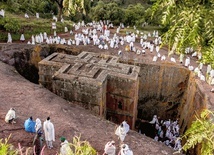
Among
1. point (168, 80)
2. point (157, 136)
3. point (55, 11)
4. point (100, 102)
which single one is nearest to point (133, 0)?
point (55, 11)

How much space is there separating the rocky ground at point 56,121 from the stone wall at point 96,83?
2.78ft

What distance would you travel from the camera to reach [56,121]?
8.55 m

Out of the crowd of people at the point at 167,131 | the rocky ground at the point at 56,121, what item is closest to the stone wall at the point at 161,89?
the crowd of people at the point at 167,131

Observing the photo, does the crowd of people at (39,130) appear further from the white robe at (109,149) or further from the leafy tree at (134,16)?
the leafy tree at (134,16)

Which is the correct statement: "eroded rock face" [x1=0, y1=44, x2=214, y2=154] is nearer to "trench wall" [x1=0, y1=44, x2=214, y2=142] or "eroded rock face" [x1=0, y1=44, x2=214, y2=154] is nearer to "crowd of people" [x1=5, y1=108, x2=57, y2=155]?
"trench wall" [x1=0, y1=44, x2=214, y2=142]

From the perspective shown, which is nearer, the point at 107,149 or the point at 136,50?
the point at 107,149

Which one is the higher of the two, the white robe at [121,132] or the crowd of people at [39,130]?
the crowd of people at [39,130]

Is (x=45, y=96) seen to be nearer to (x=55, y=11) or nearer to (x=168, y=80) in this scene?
(x=168, y=80)

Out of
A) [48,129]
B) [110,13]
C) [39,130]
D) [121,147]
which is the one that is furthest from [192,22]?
[110,13]

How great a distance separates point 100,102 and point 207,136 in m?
8.11

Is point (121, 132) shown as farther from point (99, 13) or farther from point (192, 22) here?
point (99, 13)

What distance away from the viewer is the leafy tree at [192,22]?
8.98 ft

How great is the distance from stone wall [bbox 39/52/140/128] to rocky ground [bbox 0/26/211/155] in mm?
846

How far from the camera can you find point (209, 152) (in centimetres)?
287
